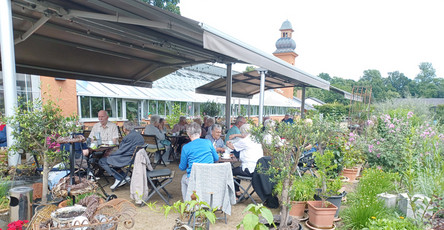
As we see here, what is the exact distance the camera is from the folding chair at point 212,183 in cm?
289

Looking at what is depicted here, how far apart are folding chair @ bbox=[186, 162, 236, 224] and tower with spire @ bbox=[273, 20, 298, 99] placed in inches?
944

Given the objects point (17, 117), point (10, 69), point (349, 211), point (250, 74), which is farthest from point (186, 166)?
point (250, 74)

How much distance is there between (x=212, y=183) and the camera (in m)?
2.94

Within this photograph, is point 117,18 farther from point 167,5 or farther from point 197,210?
point 167,5

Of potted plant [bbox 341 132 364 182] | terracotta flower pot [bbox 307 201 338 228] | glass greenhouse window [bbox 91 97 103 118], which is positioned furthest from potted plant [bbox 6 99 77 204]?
glass greenhouse window [bbox 91 97 103 118]

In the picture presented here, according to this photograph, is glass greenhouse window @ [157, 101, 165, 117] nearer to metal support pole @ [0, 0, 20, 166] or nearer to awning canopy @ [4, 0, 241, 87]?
awning canopy @ [4, 0, 241, 87]

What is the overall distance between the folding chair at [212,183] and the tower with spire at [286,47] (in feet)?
78.7

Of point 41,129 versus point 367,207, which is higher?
point 41,129

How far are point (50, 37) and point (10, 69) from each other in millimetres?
2670

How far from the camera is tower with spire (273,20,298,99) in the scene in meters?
25.7

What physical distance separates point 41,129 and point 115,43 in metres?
3.25

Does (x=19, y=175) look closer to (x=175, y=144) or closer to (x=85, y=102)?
(x=175, y=144)

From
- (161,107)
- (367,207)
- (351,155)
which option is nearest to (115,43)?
(367,207)

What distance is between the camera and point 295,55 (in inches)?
1019
